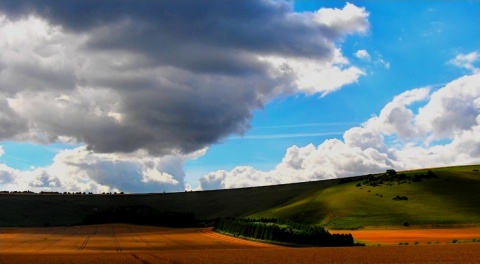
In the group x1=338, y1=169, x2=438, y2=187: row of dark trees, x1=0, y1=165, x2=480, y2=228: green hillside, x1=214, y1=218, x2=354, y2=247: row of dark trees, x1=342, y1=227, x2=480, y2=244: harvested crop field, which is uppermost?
x1=338, y1=169, x2=438, y2=187: row of dark trees

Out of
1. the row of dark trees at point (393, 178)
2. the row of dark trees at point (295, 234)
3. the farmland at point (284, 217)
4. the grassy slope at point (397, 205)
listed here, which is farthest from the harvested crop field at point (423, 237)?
the row of dark trees at point (393, 178)

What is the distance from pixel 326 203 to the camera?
12256cm

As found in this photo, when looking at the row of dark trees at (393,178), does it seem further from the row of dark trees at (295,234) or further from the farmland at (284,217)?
the row of dark trees at (295,234)

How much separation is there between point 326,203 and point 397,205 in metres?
18.7

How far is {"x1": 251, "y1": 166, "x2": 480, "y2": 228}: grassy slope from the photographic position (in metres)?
99.6

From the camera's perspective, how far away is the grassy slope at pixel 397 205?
9962 centimetres

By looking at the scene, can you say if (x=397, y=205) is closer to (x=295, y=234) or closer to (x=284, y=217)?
(x=284, y=217)


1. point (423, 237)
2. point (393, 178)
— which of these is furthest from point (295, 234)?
point (393, 178)

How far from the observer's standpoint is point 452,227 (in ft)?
305

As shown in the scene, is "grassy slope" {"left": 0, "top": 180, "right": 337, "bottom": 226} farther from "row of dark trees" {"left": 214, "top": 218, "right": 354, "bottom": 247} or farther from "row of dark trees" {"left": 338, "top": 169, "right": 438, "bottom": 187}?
"row of dark trees" {"left": 214, "top": 218, "right": 354, "bottom": 247}

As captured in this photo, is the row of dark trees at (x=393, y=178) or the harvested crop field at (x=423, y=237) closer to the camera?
the harvested crop field at (x=423, y=237)

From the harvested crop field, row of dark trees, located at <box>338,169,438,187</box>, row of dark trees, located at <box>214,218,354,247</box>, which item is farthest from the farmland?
row of dark trees, located at <box>214,218,354,247</box>

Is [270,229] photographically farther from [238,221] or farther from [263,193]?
[263,193]

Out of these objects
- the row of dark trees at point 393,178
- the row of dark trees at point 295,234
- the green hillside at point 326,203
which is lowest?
the row of dark trees at point 295,234
